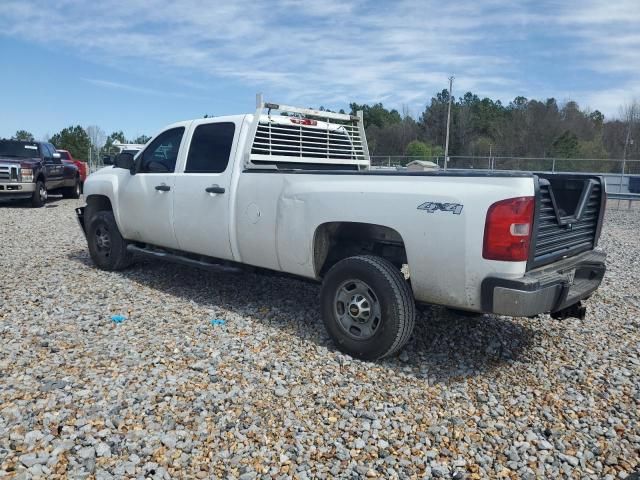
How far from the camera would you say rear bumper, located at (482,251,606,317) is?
3455mm

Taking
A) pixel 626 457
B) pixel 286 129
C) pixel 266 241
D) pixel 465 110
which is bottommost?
pixel 626 457

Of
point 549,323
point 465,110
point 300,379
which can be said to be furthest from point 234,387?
point 465,110

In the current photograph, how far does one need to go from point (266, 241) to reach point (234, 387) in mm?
1541

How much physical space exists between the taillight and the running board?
270 centimetres

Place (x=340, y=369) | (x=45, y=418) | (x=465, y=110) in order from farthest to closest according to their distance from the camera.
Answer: (x=465, y=110) → (x=340, y=369) → (x=45, y=418)

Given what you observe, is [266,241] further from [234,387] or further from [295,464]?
[295,464]

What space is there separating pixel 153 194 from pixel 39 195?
11.4 meters

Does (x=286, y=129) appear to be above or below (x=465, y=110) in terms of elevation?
below

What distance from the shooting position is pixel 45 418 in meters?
3.23

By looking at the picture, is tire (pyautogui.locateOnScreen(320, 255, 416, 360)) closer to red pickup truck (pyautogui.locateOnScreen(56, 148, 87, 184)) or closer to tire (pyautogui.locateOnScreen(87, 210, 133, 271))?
tire (pyautogui.locateOnScreen(87, 210, 133, 271))

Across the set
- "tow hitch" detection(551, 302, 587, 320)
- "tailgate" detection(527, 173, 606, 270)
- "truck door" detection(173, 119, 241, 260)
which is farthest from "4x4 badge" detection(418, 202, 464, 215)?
"truck door" detection(173, 119, 241, 260)

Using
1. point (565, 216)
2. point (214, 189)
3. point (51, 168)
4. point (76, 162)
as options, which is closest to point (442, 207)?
point (565, 216)

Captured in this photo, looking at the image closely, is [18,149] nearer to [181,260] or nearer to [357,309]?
[181,260]

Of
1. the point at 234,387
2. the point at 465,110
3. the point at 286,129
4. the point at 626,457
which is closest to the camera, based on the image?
the point at 626,457
